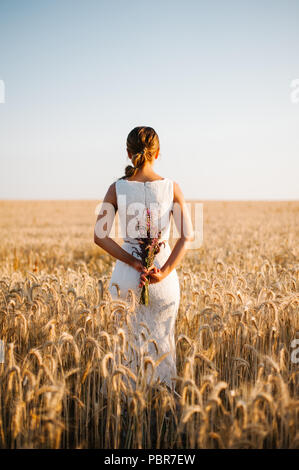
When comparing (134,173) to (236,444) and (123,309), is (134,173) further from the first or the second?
(236,444)

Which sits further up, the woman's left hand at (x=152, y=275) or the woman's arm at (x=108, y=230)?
the woman's arm at (x=108, y=230)

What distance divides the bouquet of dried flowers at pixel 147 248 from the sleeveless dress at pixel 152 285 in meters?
0.05

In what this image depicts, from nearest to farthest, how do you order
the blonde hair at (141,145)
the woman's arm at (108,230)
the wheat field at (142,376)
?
the wheat field at (142,376), the blonde hair at (141,145), the woman's arm at (108,230)

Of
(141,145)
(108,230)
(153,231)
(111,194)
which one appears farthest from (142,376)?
(141,145)

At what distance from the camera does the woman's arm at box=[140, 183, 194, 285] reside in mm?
2965

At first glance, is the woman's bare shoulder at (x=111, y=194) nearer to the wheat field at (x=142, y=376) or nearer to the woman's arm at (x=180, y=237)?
the woman's arm at (x=180, y=237)

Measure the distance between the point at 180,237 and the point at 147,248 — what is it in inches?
16.3

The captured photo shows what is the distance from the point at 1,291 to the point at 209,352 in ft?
9.64

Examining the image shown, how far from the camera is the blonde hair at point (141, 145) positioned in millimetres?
2824

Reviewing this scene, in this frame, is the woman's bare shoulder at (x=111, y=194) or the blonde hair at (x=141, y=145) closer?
the blonde hair at (x=141, y=145)

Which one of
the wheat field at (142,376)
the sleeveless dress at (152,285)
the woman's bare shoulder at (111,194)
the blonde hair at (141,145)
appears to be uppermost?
the blonde hair at (141,145)

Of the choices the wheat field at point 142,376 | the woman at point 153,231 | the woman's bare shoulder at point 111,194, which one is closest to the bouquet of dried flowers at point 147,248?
the woman at point 153,231

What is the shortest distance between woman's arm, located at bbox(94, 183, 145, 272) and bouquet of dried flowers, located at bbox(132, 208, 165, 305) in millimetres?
78
